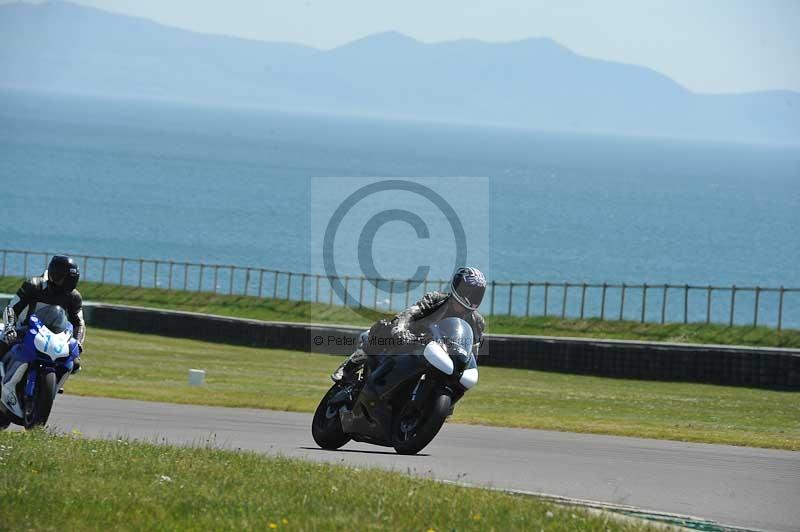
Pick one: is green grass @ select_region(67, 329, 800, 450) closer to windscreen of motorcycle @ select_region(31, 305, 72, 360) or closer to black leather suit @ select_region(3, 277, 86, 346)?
black leather suit @ select_region(3, 277, 86, 346)

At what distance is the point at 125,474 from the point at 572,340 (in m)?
22.9

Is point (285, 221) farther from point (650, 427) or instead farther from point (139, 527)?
point (139, 527)

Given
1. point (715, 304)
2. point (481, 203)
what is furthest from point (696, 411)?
point (481, 203)

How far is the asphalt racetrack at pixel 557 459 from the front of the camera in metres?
11.1

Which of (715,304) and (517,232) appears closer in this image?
(715,304)

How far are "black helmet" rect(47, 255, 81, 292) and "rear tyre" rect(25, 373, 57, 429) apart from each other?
3.13ft

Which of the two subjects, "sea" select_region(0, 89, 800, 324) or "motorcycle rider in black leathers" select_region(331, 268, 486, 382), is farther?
"sea" select_region(0, 89, 800, 324)

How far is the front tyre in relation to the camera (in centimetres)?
1219

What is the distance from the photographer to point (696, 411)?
24.6 meters

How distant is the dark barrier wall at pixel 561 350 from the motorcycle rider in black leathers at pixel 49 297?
62.4ft

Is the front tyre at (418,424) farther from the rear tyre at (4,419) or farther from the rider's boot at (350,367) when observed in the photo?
the rear tyre at (4,419)

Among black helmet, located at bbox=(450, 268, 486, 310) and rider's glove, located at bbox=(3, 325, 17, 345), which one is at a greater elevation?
black helmet, located at bbox=(450, 268, 486, 310)

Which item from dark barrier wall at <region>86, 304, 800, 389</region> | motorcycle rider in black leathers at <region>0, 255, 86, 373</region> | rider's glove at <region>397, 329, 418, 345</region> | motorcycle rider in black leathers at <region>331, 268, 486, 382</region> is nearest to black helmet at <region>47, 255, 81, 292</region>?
motorcycle rider in black leathers at <region>0, 255, 86, 373</region>

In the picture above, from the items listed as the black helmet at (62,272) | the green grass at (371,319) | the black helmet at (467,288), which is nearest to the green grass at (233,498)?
the black helmet at (467,288)
